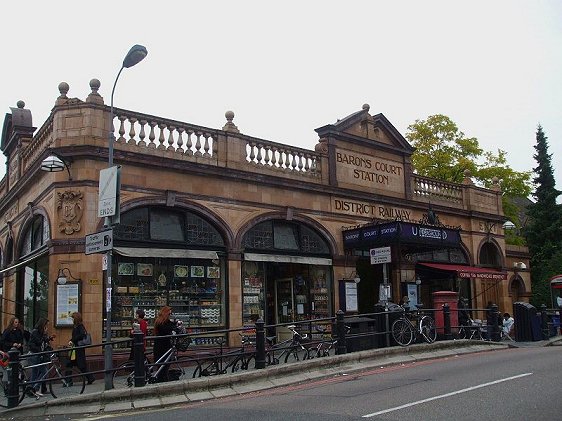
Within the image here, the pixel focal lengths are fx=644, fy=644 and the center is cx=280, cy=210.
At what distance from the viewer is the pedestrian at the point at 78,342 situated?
14805 mm

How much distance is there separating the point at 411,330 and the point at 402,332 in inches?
14.8

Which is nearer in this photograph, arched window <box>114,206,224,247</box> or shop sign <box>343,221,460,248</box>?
arched window <box>114,206,224,247</box>

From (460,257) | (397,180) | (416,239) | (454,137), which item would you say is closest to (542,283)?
(454,137)

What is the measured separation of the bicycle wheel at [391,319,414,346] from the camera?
57.3ft

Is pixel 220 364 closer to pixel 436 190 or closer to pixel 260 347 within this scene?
pixel 260 347

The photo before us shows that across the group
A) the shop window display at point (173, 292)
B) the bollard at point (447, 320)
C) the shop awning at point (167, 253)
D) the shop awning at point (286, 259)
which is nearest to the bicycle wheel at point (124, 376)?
the shop window display at point (173, 292)

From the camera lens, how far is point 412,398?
10.4 metres

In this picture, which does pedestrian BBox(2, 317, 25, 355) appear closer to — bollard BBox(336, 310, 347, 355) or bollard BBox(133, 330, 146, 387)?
bollard BBox(133, 330, 146, 387)

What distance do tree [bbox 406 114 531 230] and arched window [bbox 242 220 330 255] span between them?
17.8 meters

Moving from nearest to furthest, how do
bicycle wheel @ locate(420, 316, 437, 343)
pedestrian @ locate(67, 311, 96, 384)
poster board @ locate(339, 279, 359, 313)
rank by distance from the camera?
pedestrian @ locate(67, 311, 96, 384)
bicycle wheel @ locate(420, 316, 437, 343)
poster board @ locate(339, 279, 359, 313)

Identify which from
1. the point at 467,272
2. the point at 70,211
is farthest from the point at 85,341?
the point at 467,272

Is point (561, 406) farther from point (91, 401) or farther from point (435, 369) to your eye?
point (91, 401)

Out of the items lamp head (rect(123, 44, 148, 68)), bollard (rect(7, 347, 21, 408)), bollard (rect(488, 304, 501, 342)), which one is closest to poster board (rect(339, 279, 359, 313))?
bollard (rect(488, 304, 501, 342))

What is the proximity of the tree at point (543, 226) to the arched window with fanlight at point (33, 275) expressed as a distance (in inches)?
1184
